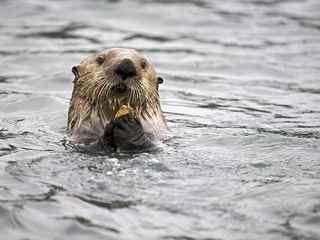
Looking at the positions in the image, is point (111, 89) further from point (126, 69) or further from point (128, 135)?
point (128, 135)

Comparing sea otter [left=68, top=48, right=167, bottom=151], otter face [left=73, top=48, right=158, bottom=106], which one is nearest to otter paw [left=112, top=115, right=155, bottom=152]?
sea otter [left=68, top=48, right=167, bottom=151]

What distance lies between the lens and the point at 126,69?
20.7 ft

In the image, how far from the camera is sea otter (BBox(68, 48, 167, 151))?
6312 mm

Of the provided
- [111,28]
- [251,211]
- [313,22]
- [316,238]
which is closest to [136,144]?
[251,211]

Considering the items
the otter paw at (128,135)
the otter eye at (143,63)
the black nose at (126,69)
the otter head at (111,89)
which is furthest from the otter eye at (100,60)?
the otter paw at (128,135)

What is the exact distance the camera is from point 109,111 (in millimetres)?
6719

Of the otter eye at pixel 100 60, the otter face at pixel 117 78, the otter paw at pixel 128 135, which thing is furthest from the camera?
the otter eye at pixel 100 60

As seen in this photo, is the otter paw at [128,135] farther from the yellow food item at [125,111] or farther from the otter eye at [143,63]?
the otter eye at [143,63]

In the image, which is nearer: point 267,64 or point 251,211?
point 251,211

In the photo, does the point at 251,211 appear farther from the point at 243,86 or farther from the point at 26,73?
the point at 26,73

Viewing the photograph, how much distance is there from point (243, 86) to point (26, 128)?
140 inches

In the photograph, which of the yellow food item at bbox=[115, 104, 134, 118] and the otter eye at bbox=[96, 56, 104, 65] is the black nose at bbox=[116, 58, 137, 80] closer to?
the yellow food item at bbox=[115, 104, 134, 118]

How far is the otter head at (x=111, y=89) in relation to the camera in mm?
6430

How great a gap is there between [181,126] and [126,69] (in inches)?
71.0
